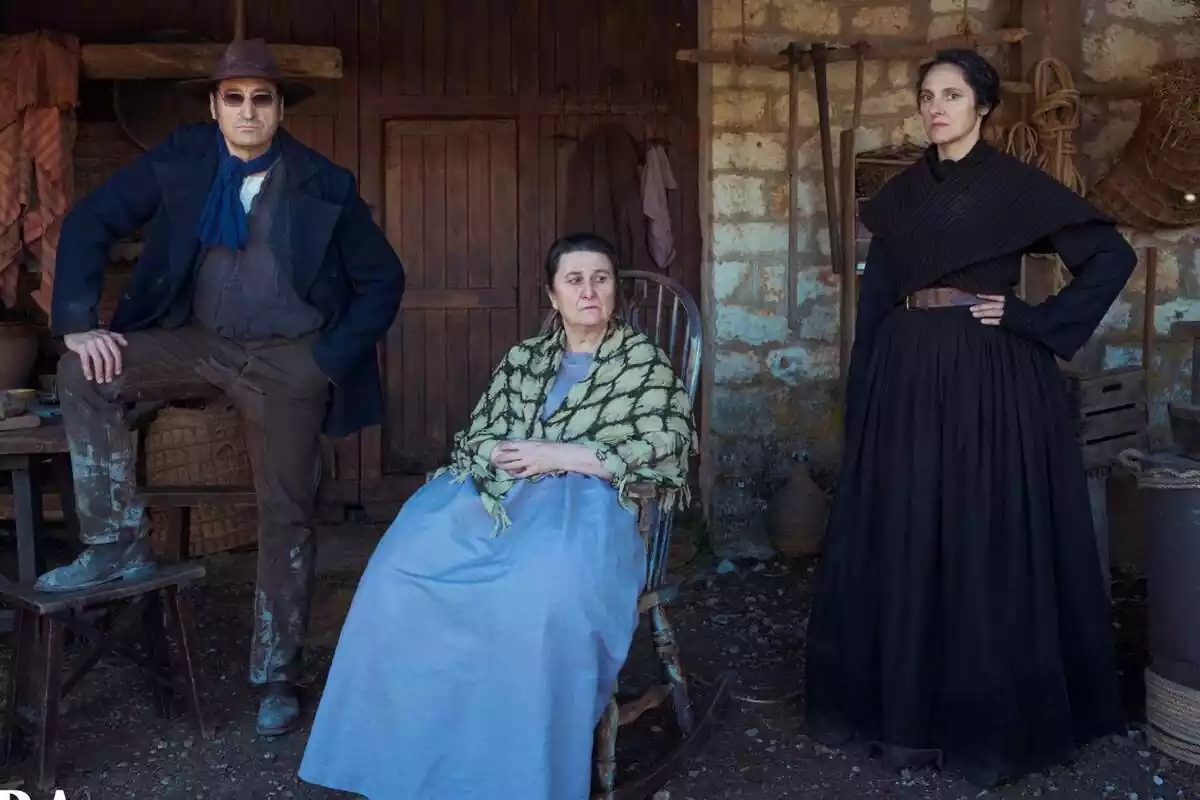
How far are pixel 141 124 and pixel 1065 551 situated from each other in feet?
14.3

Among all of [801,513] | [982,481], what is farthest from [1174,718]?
[801,513]

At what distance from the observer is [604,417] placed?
9.60ft

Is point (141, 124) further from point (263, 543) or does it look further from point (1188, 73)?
point (1188, 73)

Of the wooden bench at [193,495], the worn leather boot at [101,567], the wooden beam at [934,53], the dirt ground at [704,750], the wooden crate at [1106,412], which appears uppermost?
the wooden beam at [934,53]

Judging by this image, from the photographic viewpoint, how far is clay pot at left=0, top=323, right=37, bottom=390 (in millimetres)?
5020

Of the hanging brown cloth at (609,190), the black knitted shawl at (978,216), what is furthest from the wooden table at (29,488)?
the hanging brown cloth at (609,190)

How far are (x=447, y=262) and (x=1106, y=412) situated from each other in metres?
3.00

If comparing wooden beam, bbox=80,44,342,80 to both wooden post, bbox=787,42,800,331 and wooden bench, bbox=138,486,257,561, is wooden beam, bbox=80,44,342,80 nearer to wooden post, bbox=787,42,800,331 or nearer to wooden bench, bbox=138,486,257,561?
wooden post, bbox=787,42,800,331

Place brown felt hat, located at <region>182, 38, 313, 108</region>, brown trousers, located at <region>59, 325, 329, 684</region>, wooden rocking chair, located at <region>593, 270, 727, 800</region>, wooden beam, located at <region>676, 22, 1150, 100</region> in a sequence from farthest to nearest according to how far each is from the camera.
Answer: wooden beam, located at <region>676, 22, 1150, 100</region> < brown trousers, located at <region>59, 325, 329, 684</region> < brown felt hat, located at <region>182, 38, 313, 108</region> < wooden rocking chair, located at <region>593, 270, 727, 800</region>

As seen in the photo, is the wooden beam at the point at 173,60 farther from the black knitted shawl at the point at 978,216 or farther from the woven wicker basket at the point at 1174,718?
the woven wicker basket at the point at 1174,718

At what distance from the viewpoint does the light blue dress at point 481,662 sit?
2.46m

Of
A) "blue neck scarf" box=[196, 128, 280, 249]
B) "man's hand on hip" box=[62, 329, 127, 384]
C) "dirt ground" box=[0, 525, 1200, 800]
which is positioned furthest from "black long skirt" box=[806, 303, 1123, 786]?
"man's hand on hip" box=[62, 329, 127, 384]

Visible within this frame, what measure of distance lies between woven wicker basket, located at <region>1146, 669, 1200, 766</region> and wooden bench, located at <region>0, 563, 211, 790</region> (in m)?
2.48

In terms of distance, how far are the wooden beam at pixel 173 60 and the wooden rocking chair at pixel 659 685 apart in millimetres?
2201
